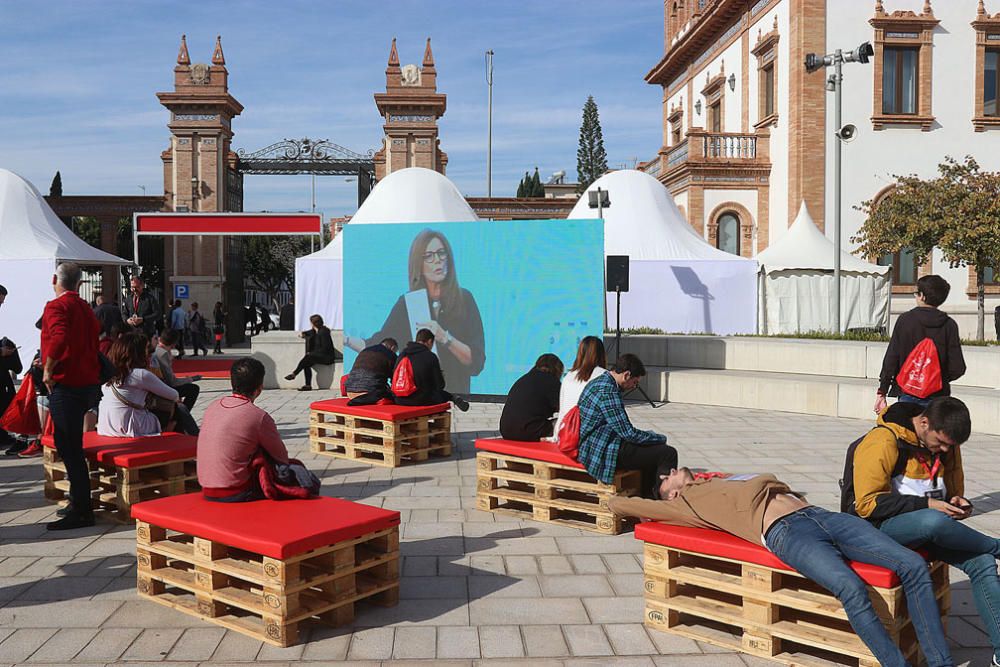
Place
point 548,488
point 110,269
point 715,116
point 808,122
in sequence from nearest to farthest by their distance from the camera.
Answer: point 548,488
point 808,122
point 110,269
point 715,116

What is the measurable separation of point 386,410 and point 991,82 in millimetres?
27209

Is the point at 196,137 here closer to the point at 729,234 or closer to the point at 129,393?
the point at 729,234

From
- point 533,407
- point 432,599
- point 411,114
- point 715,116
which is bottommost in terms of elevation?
point 432,599

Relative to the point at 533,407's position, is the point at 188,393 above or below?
below

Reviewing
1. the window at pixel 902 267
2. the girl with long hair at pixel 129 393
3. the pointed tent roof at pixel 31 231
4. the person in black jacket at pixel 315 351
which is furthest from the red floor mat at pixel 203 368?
the window at pixel 902 267

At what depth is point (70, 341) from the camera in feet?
21.2

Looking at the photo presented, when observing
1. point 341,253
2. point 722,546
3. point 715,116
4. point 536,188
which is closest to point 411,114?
point 341,253

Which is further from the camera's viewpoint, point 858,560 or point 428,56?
point 428,56

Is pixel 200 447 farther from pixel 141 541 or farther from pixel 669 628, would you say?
pixel 669 628

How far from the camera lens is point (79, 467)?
6.53 meters

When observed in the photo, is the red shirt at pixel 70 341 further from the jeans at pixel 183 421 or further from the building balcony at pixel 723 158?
the building balcony at pixel 723 158

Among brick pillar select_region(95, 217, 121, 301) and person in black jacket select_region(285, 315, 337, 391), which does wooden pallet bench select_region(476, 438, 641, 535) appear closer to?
person in black jacket select_region(285, 315, 337, 391)

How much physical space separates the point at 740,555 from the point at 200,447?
3.09 metres

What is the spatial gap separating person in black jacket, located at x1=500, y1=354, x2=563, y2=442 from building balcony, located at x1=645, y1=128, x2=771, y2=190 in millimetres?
23971
